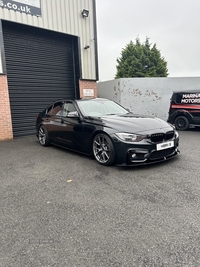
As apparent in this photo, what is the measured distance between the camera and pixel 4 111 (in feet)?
24.9

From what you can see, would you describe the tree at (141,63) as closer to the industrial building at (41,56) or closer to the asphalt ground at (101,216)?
A: the industrial building at (41,56)

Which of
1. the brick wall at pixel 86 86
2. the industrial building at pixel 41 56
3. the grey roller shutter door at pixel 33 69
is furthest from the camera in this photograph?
the brick wall at pixel 86 86

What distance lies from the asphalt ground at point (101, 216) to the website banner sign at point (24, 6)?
20.9 feet

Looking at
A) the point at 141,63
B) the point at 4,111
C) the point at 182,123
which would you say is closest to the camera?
the point at 4,111

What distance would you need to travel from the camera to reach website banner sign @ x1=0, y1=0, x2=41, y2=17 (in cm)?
730

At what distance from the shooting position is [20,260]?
67.7 inches

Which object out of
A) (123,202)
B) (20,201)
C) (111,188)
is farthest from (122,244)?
(20,201)

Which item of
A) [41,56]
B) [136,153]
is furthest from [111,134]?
[41,56]

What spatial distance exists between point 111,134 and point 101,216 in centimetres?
182

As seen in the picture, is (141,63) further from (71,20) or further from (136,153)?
(136,153)

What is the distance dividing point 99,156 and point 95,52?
23.5 feet

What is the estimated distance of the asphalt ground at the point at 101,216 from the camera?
5.71ft

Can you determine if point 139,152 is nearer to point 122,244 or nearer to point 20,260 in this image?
point 122,244

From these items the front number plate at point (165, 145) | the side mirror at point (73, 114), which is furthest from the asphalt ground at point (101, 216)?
the side mirror at point (73, 114)
